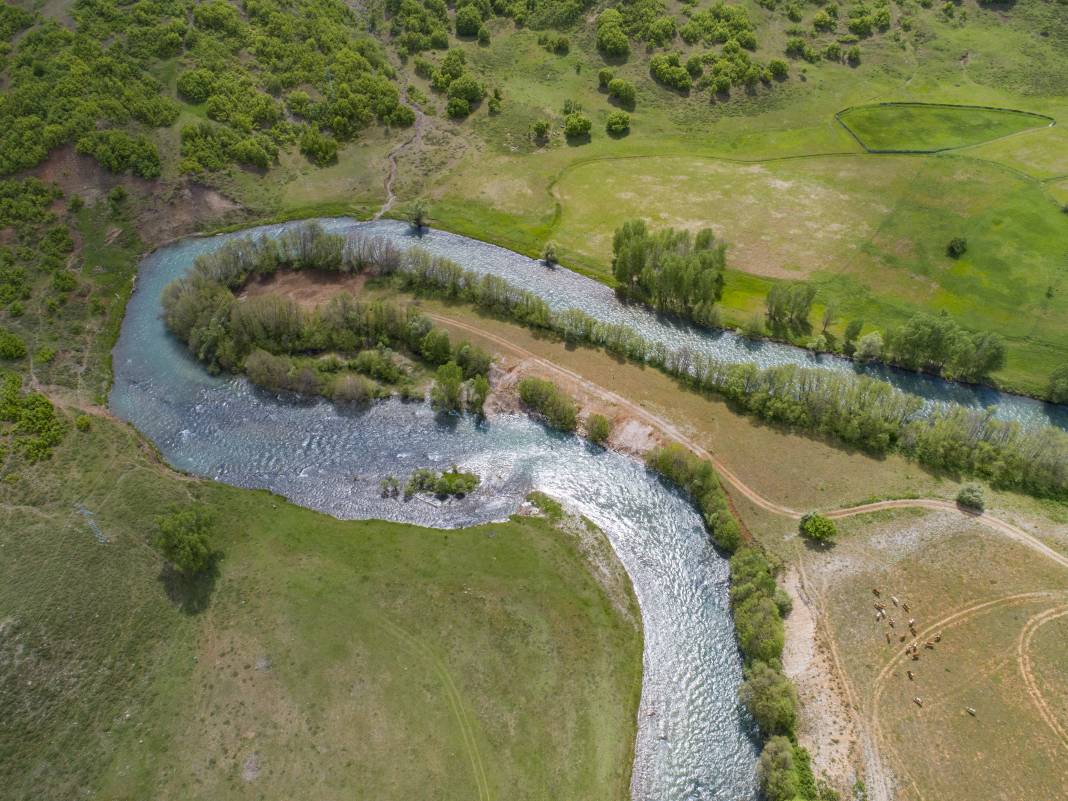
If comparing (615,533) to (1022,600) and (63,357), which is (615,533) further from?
(63,357)

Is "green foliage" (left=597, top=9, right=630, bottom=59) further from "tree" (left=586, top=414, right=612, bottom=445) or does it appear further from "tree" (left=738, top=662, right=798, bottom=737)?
"tree" (left=738, top=662, right=798, bottom=737)

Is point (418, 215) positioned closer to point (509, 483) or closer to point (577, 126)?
point (577, 126)

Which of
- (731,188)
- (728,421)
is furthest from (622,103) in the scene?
(728,421)

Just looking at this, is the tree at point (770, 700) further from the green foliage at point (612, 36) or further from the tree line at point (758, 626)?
the green foliage at point (612, 36)

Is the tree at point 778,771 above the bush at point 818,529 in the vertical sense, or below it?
below

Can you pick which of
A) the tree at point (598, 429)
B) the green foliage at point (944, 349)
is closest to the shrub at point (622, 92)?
the green foliage at point (944, 349)

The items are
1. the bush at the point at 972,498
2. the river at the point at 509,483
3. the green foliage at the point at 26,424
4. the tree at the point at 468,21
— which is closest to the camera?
the river at the point at 509,483

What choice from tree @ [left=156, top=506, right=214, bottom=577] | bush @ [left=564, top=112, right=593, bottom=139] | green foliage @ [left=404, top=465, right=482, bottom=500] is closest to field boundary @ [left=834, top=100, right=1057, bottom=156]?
bush @ [left=564, top=112, right=593, bottom=139]
